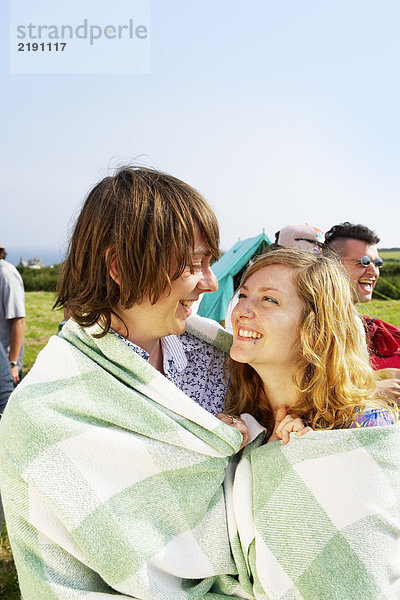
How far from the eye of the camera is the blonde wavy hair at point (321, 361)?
1847 mm

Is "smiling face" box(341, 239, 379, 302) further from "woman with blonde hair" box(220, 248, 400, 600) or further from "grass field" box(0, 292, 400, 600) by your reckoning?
"grass field" box(0, 292, 400, 600)

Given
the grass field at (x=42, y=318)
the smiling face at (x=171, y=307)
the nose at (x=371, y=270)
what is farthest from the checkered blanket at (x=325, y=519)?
the grass field at (x=42, y=318)

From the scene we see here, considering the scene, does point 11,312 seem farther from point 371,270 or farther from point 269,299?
point 269,299

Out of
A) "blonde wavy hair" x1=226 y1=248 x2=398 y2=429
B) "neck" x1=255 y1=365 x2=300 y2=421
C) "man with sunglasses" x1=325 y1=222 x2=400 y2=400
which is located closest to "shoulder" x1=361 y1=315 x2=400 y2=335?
"man with sunglasses" x1=325 y1=222 x2=400 y2=400

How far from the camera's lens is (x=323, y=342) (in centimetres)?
189

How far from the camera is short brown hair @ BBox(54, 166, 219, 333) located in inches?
67.7

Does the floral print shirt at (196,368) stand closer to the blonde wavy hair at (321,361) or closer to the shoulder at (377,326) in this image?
the blonde wavy hair at (321,361)

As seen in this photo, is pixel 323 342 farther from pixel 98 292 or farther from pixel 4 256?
pixel 4 256

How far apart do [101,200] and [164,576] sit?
1.17m

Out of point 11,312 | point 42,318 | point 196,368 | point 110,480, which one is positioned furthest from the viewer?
point 42,318

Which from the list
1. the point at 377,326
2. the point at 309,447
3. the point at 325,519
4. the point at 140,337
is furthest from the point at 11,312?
the point at 325,519

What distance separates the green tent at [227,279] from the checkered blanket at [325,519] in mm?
5252

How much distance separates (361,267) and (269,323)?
70.8 inches

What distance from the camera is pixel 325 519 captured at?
5.11ft
